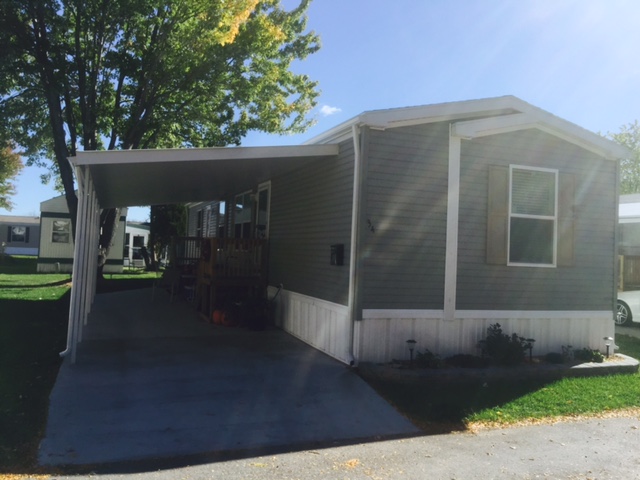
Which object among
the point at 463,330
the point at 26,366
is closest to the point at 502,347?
the point at 463,330

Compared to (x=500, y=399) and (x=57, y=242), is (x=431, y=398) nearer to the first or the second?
(x=500, y=399)

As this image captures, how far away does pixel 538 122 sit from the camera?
7.44 metres

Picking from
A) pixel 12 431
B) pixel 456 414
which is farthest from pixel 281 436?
pixel 12 431

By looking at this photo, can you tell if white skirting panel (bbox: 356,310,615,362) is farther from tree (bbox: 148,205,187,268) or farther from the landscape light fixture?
tree (bbox: 148,205,187,268)

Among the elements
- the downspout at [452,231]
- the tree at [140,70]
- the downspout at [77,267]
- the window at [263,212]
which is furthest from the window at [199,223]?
the downspout at [452,231]

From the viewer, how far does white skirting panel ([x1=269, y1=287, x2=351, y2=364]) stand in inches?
266

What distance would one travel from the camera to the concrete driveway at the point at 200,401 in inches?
172

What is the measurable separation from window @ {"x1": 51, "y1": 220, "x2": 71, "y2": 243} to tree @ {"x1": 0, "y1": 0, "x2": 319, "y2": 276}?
6137mm

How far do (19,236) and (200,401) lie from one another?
37953mm

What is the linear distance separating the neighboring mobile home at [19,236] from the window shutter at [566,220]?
3746 centimetres

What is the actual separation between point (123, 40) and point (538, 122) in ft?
36.4

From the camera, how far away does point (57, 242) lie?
2262 centimetres

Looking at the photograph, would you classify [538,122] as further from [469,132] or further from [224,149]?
[224,149]

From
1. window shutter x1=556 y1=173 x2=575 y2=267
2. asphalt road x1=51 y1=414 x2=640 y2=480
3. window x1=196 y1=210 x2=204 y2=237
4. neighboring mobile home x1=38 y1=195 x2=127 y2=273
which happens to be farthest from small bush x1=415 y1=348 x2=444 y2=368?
neighboring mobile home x1=38 y1=195 x2=127 y2=273
